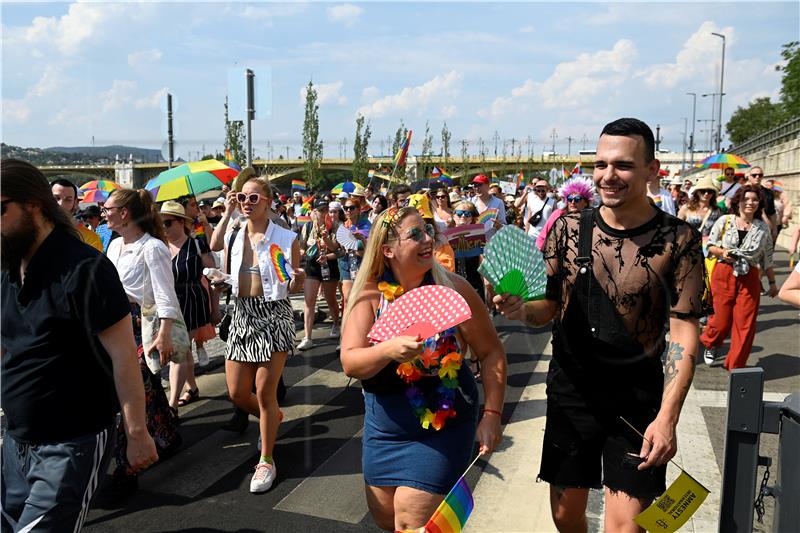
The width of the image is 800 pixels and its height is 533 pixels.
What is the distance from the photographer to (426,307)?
260 centimetres

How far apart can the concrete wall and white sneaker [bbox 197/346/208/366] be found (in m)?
17.6

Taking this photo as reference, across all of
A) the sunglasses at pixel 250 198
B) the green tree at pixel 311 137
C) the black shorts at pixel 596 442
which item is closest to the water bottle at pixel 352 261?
the sunglasses at pixel 250 198

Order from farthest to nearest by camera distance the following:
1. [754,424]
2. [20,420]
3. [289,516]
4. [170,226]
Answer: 1. [170,226]
2. [289,516]
3. [20,420]
4. [754,424]

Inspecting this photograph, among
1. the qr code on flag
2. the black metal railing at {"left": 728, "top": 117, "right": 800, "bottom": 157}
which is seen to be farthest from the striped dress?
the black metal railing at {"left": 728, "top": 117, "right": 800, "bottom": 157}

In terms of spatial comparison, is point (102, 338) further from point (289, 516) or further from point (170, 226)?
point (170, 226)

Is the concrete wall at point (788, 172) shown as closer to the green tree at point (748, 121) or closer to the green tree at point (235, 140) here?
the green tree at point (235, 140)

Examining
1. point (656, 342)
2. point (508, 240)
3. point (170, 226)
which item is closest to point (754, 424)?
point (656, 342)

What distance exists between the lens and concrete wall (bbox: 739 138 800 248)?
64.6ft

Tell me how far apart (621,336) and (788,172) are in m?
21.9

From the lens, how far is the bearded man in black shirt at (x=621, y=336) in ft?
8.83

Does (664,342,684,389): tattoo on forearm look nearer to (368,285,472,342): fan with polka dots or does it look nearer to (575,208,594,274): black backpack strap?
(575,208,594,274): black backpack strap

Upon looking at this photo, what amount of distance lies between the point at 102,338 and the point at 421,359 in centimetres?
128

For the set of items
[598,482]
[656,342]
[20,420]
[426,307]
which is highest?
[426,307]

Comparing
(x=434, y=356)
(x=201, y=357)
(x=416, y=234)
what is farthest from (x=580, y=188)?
(x=434, y=356)
